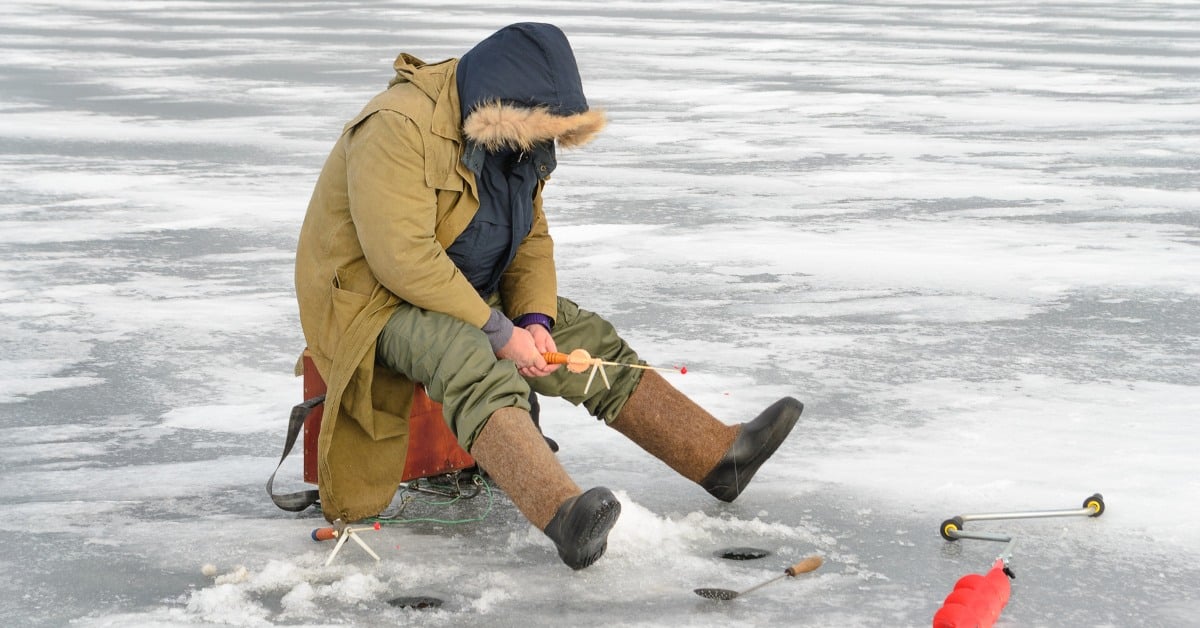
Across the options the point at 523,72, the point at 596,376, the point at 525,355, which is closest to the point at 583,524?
the point at 525,355

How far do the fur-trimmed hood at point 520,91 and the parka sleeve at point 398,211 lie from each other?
0.15 m

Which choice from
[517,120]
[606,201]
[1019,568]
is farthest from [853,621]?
[606,201]

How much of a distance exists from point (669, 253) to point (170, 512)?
342cm

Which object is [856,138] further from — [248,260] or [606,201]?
[248,260]

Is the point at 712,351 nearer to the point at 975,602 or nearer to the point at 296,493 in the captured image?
the point at 296,493

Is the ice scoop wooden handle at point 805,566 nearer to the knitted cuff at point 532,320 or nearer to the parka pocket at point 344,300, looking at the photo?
the knitted cuff at point 532,320

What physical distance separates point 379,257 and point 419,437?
566mm

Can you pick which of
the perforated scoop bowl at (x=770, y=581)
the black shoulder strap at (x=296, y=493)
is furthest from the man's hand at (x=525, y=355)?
the perforated scoop bowl at (x=770, y=581)

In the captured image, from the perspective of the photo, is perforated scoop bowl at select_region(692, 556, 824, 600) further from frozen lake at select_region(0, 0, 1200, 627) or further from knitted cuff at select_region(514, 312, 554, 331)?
knitted cuff at select_region(514, 312, 554, 331)

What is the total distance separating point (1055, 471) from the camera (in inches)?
158

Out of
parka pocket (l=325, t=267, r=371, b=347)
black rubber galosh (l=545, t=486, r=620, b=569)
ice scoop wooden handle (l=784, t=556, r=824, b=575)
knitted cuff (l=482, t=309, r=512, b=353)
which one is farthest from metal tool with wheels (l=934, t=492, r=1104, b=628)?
parka pocket (l=325, t=267, r=371, b=347)

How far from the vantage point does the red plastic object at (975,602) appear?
117 inches

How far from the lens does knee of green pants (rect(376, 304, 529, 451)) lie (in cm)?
335

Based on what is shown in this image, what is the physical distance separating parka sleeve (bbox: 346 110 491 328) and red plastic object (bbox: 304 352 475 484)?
36 cm
